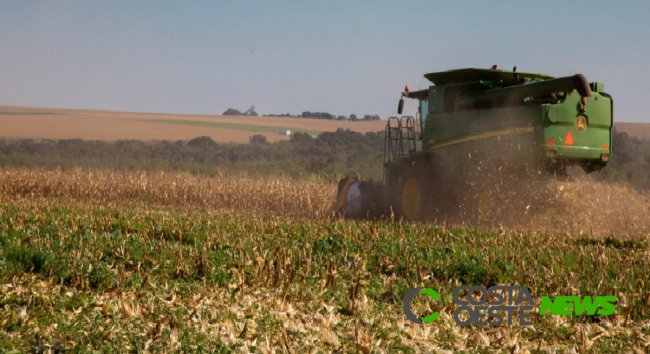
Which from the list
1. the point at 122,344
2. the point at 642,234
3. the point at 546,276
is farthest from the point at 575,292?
the point at 642,234

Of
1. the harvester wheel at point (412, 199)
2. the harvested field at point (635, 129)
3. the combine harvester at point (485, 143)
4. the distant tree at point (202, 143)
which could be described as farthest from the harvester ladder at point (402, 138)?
the harvested field at point (635, 129)

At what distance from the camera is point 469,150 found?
13523 mm

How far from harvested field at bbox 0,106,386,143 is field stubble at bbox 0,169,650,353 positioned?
138 ft

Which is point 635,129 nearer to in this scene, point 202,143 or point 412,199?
point 202,143

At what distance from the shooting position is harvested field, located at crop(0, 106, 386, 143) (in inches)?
2136

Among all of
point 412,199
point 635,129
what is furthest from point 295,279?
point 635,129

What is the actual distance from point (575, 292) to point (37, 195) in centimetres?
1666

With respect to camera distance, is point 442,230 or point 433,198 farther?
point 433,198

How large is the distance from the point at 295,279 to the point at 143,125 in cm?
5754

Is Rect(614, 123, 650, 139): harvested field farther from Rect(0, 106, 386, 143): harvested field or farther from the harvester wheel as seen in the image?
the harvester wheel

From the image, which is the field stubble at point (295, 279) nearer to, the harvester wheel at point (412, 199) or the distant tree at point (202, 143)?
the harvester wheel at point (412, 199)

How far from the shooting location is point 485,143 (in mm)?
13203

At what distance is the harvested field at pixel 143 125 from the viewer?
54250 millimetres

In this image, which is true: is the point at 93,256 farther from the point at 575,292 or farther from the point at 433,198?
the point at 433,198
